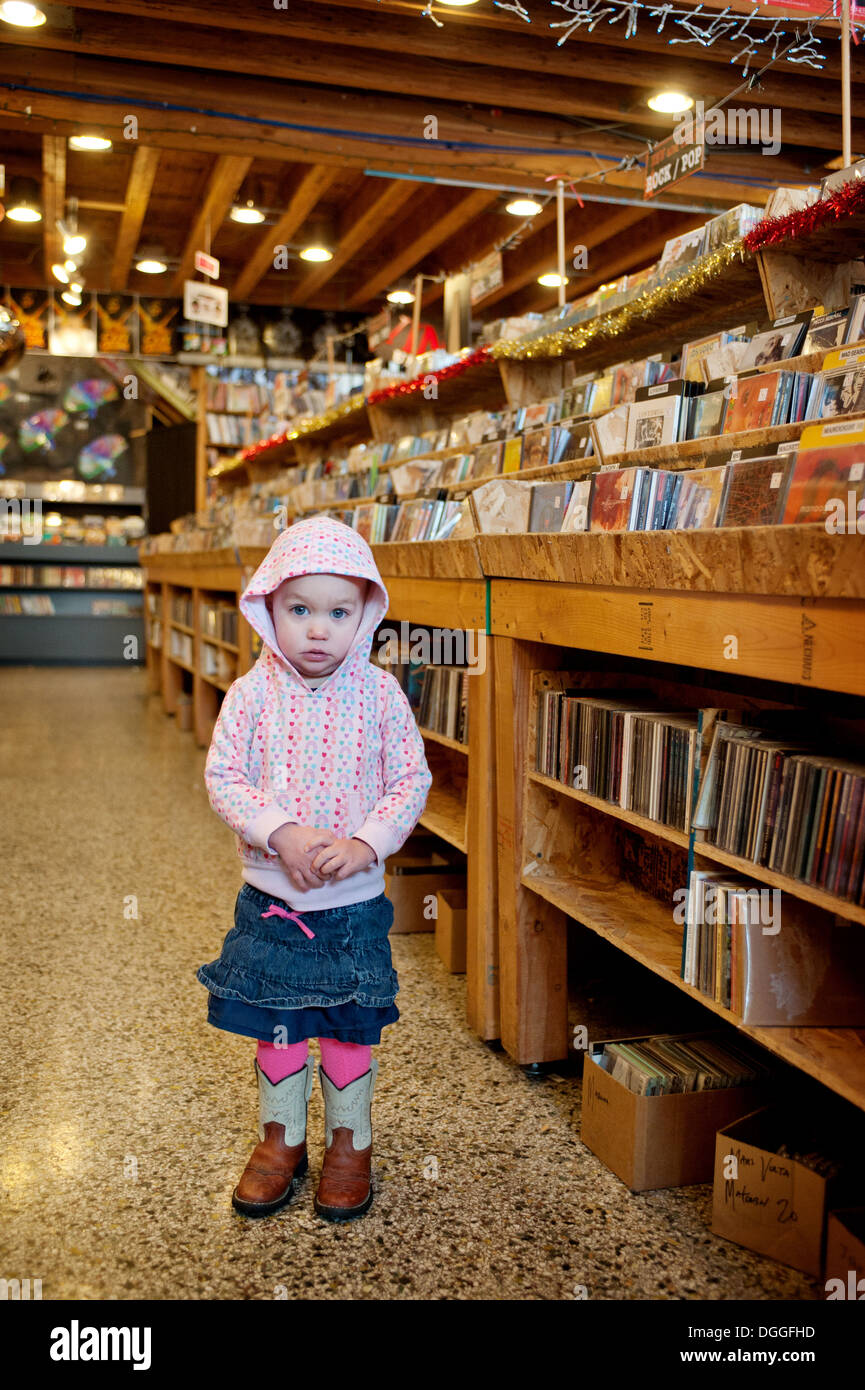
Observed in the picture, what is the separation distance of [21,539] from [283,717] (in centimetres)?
1135

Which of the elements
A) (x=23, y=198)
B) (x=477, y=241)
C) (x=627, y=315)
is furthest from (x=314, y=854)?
(x=477, y=241)

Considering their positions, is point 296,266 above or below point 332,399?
above

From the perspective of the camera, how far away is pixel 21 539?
39.7 ft

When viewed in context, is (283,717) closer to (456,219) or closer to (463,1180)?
(463,1180)

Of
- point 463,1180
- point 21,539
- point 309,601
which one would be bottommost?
point 463,1180

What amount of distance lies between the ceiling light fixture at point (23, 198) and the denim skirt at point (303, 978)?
24.3 feet

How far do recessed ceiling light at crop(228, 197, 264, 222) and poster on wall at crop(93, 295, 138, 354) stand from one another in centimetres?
301

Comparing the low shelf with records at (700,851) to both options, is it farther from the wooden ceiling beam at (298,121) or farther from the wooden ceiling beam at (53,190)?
the wooden ceiling beam at (53,190)

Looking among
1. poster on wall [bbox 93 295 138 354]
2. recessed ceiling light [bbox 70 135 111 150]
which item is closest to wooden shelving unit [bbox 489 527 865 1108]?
recessed ceiling light [bbox 70 135 111 150]

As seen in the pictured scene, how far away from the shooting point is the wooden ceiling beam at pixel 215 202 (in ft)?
21.6
